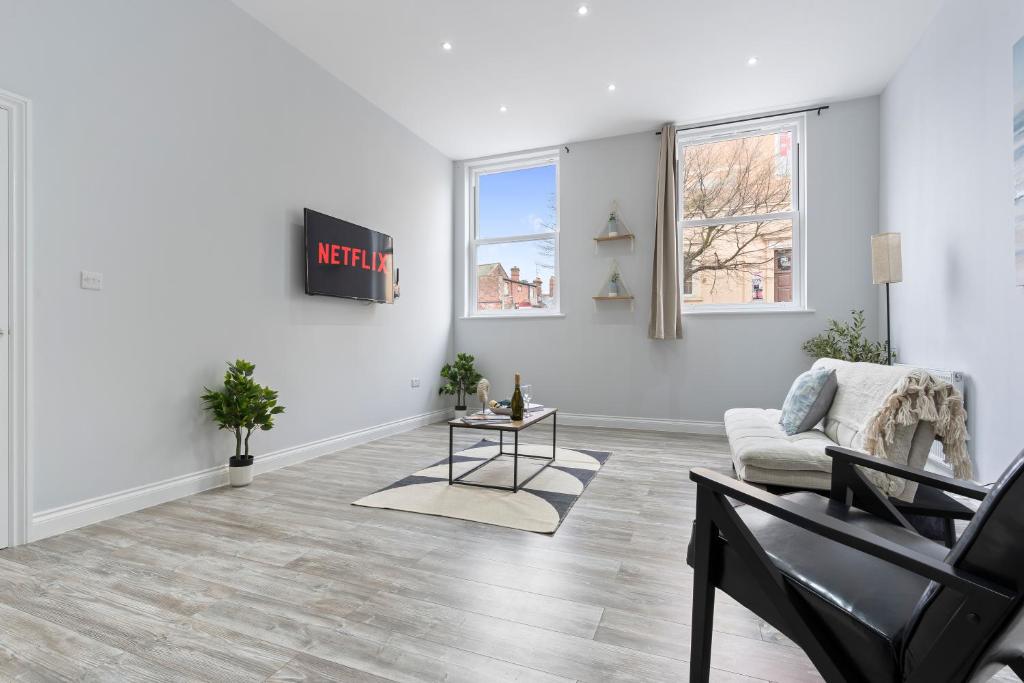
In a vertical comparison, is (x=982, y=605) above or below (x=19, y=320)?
below

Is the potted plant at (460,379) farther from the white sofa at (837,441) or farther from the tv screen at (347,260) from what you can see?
the white sofa at (837,441)

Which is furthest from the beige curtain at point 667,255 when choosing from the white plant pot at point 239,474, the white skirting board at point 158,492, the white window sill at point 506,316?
the white plant pot at point 239,474

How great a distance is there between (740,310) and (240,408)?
4317 mm

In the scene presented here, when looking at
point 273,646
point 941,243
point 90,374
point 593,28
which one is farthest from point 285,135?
point 941,243

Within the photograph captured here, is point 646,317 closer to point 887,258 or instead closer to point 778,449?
point 887,258

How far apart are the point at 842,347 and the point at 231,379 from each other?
488 cm

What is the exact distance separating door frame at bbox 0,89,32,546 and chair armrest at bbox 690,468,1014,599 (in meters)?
2.82

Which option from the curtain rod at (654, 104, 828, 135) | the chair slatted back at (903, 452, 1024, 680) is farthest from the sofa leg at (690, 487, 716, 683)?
the curtain rod at (654, 104, 828, 135)

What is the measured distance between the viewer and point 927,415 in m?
1.92

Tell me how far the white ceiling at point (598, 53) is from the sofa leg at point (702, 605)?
129 inches

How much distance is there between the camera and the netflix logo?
12.7 ft

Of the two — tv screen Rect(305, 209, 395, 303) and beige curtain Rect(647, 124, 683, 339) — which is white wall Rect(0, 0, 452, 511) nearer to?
tv screen Rect(305, 209, 395, 303)

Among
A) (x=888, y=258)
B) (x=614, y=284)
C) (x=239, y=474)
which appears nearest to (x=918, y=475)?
(x=888, y=258)

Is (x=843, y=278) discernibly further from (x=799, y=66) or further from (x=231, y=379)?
(x=231, y=379)
